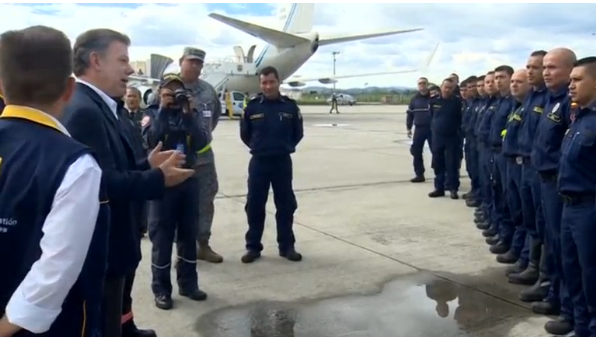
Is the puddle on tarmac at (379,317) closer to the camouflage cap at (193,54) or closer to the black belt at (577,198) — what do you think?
the black belt at (577,198)

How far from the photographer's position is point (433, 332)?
441cm

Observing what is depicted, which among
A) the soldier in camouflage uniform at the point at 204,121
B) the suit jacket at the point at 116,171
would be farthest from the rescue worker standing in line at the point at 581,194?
the soldier in camouflage uniform at the point at 204,121

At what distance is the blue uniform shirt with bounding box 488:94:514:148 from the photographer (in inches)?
257

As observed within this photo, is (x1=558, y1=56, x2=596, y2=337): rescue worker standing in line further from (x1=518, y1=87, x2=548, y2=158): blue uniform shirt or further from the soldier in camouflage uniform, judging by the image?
the soldier in camouflage uniform

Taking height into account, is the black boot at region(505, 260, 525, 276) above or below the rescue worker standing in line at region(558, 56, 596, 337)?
below

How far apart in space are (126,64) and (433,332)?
2.77 m

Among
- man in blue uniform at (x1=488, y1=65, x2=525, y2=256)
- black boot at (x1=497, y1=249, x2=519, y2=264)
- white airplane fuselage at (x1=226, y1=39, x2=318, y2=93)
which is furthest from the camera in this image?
white airplane fuselage at (x1=226, y1=39, x2=318, y2=93)

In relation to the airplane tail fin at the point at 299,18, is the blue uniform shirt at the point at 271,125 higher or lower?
lower

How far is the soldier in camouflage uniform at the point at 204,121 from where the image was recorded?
5.53 m

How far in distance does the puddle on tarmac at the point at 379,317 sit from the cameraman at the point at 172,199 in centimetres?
52

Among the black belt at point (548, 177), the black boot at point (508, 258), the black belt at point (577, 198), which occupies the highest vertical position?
the black belt at point (548, 177)

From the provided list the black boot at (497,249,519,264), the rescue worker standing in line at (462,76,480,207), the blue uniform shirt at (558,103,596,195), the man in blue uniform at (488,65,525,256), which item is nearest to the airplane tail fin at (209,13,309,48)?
the rescue worker standing in line at (462,76,480,207)

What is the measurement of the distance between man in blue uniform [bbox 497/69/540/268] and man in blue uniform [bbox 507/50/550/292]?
11 centimetres

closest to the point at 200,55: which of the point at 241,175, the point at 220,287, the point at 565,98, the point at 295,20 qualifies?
the point at 220,287
